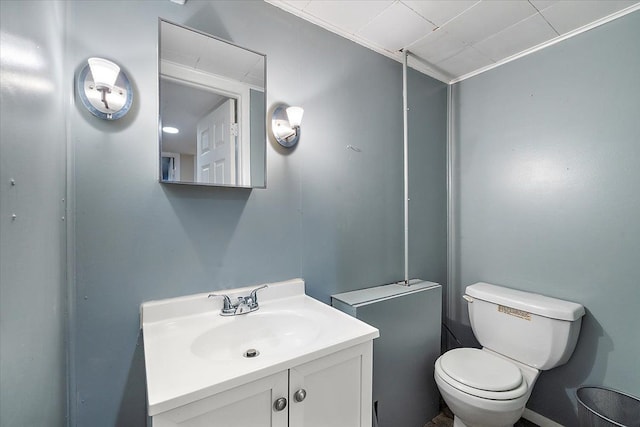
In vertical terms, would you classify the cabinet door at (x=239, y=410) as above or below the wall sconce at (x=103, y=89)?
below

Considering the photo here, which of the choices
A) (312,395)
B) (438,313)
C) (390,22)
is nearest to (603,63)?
(390,22)

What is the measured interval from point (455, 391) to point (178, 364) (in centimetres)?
120

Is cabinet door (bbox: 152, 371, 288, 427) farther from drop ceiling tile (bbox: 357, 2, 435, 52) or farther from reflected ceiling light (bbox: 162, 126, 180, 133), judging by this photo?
drop ceiling tile (bbox: 357, 2, 435, 52)

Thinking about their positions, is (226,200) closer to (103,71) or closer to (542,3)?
(103,71)

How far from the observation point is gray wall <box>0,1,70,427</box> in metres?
0.49

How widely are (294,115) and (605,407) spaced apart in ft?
6.76

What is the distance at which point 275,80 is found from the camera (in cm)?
126

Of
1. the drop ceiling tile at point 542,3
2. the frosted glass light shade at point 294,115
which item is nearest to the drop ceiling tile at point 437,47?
the drop ceiling tile at point 542,3

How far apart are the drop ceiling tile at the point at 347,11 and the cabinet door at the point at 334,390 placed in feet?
4.77

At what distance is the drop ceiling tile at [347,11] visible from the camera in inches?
49.5

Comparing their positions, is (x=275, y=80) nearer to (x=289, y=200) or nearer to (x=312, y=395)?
(x=289, y=200)

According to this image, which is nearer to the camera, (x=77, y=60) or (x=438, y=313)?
(x=77, y=60)

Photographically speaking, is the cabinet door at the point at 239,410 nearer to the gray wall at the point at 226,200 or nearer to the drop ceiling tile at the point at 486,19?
the gray wall at the point at 226,200

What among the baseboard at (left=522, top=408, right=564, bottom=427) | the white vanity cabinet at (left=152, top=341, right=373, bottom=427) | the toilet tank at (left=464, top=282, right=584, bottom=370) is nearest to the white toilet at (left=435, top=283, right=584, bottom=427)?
the toilet tank at (left=464, top=282, right=584, bottom=370)
